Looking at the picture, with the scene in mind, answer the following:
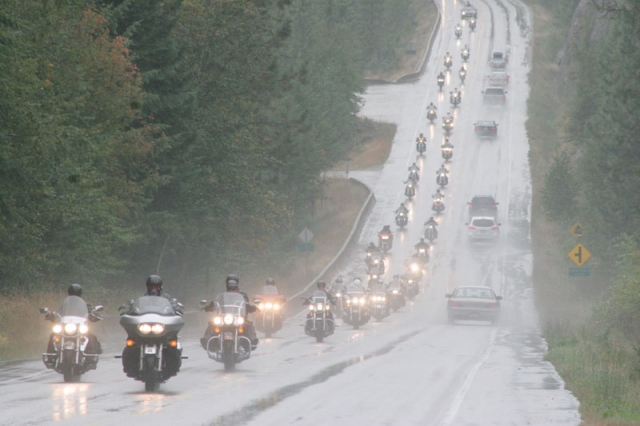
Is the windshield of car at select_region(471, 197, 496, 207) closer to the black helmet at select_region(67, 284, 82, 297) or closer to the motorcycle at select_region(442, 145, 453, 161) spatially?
the motorcycle at select_region(442, 145, 453, 161)

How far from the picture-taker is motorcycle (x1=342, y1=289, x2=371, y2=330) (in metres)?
36.3

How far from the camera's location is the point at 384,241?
6875 centimetres

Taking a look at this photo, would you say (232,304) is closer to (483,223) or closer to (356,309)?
(356,309)

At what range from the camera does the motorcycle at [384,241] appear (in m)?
68.5

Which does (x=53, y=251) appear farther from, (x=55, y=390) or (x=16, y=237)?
(x=55, y=390)

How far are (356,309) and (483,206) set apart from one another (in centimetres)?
3988

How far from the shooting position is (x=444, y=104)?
4518 inches

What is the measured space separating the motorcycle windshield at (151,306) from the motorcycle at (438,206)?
6382cm

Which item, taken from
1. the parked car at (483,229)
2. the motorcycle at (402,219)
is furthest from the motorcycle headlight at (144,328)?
the motorcycle at (402,219)

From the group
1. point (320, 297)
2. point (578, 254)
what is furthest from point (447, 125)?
point (320, 297)

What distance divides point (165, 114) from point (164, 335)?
23.5 metres

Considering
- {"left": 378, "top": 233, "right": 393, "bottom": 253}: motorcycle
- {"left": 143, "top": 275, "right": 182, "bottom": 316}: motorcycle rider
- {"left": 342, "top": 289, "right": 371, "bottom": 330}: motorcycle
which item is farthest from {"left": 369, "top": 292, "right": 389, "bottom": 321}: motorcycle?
{"left": 378, "top": 233, "right": 393, "bottom": 253}: motorcycle

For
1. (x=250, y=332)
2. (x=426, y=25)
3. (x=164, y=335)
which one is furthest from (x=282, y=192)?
(x=426, y=25)

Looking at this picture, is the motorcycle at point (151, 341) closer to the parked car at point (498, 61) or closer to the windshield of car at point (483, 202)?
the windshield of car at point (483, 202)
